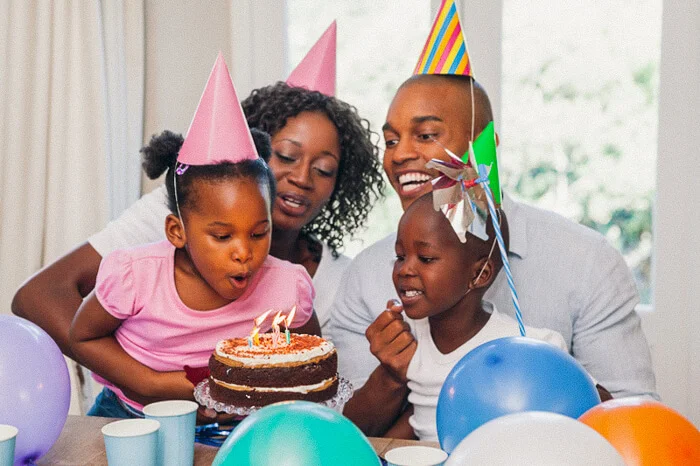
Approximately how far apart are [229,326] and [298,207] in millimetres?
413

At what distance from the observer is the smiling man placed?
1983mm

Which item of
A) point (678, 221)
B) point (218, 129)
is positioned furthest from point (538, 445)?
point (678, 221)

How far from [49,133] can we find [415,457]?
2429mm

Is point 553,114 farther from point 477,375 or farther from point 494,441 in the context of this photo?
point 494,441

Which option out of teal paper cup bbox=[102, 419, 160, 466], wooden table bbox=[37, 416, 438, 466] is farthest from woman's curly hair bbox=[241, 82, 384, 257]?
teal paper cup bbox=[102, 419, 160, 466]

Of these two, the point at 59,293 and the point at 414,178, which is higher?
the point at 414,178

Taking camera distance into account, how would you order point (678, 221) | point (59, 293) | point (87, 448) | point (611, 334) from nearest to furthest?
point (87, 448) → point (611, 334) → point (59, 293) → point (678, 221)

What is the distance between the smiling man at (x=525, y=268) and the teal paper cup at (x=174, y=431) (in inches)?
24.1

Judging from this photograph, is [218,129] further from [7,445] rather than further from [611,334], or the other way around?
[611,334]

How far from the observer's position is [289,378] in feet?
5.07

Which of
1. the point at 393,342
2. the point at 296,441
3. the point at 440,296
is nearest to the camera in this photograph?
the point at 296,441

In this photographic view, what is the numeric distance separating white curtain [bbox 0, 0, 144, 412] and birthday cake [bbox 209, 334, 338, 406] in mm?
1686

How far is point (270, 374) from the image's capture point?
1540 mm

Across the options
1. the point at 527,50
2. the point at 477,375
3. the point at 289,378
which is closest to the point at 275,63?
the point at 527,50
